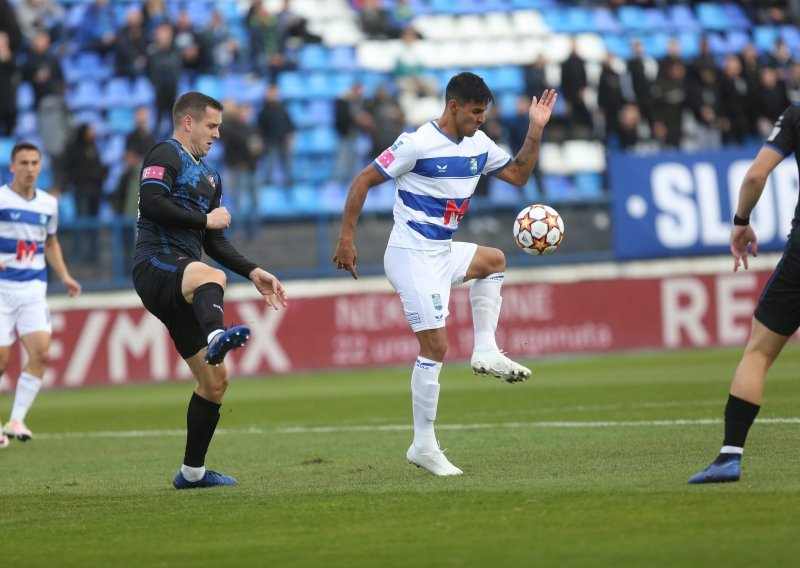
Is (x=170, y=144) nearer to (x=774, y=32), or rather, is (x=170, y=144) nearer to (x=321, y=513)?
(x=321, y=513)

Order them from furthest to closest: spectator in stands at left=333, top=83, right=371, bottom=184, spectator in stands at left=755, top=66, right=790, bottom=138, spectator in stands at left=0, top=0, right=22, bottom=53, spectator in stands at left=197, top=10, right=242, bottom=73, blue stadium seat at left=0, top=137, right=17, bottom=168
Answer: spectator in stands at left=755, top=66, right=790, bottom=138
spectator in stands at left=197, top=10, right=242, bottom=73
spectator in stands at left=333, top=83, right=371, bottom=184
spectator in stands at left=0, top=0, right=22, bottom=53
blue stadium seat at left=0, top=137, right=17, bottom=168

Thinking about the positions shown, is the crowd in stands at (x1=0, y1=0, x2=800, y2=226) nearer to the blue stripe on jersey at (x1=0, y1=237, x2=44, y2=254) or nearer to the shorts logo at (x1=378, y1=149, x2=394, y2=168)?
the blue stripe on jersey at (x1=0, y1=237, x2=44, y2=254)

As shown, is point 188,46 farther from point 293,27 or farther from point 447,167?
point 447,167

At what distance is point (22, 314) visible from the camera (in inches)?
499

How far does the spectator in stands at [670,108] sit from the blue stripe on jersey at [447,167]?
51.8ft

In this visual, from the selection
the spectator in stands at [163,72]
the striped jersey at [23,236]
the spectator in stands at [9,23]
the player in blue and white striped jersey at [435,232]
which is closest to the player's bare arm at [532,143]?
the player in blue and white striped jersey at [435,232]

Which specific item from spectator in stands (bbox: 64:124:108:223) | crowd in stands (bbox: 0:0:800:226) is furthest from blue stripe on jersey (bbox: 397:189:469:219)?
spectator in stands (bbox: 64:124:108:223)

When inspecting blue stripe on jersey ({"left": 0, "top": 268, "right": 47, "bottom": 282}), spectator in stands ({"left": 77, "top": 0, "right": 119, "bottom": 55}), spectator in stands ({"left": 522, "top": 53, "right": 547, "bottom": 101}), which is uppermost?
spectator in stands ({"left": 77, "top": 0, "right": 119, "bottom": 55})

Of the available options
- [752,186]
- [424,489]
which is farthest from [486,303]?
[752,186]

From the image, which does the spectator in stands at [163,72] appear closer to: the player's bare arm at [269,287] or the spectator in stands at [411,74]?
the spectator in stands at [411,74]

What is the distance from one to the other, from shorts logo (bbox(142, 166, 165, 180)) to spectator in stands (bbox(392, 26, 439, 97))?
671 inches

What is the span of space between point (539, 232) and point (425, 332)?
1.31 m

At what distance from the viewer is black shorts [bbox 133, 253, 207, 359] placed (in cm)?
804

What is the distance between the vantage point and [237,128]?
830 inches
